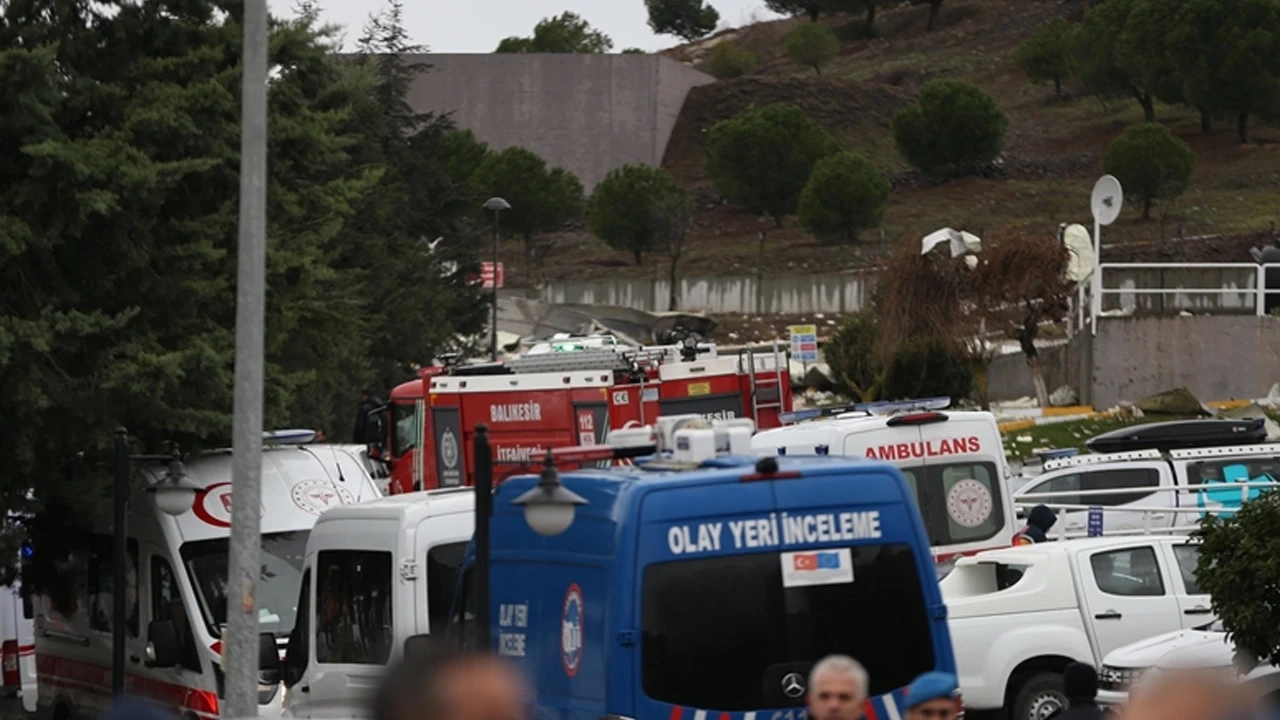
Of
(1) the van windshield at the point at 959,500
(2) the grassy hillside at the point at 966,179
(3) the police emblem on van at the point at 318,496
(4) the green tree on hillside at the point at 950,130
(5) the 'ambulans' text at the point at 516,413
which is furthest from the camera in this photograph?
(4) the green tree on hillside at the point at 950,130

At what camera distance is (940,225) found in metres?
94.1

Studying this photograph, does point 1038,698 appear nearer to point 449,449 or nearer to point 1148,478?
point 449,449

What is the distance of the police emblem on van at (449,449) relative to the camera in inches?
893

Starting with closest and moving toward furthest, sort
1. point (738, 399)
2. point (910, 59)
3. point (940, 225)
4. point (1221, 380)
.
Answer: point (738, 399) → point (1221, 380) → point (940, 225) → point (910, 59)

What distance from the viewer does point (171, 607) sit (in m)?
13.6

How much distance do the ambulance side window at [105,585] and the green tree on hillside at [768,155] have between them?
87422mm

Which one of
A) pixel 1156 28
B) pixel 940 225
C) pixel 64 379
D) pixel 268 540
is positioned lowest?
pixel 268 540

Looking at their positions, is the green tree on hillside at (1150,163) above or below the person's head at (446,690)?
above

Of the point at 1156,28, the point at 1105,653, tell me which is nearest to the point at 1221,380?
the point at 1105,653

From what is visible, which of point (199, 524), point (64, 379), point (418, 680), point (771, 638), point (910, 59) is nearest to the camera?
point (418, 680)

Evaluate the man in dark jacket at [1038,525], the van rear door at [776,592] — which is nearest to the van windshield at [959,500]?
the man in dark jacket at [1038,525]

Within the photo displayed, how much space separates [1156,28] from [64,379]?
9445cm

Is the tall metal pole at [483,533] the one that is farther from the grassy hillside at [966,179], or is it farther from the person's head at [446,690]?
the grassy hillside at [966,179]

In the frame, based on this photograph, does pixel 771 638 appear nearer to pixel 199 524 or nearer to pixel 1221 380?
pixel 199 524
